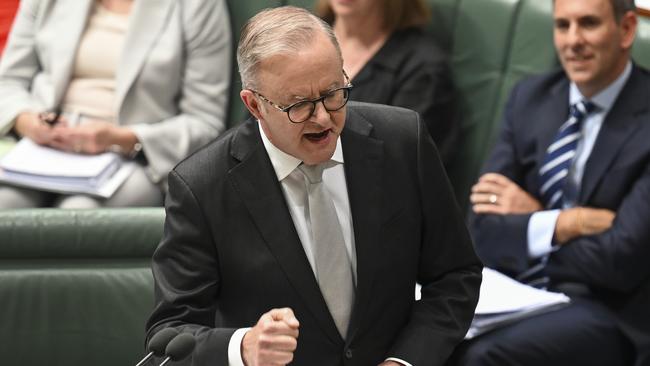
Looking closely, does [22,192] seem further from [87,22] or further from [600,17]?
[600,17]

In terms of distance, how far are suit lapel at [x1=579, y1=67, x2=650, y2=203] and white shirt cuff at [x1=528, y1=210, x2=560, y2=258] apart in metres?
0.10

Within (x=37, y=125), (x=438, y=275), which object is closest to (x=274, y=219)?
(x=438, y=275)

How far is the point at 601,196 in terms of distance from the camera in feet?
9.54

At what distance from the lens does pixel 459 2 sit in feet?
11.5

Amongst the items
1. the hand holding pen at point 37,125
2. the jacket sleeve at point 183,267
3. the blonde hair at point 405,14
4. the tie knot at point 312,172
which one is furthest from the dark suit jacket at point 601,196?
the hand holding pen at point 37,125

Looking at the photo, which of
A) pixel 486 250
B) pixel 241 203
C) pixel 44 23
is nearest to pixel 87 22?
pixel 44 23

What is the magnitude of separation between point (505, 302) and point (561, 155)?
1.57 ft

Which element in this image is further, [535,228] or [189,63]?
[189,63]

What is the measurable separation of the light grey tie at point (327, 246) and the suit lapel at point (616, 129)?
3.57ft

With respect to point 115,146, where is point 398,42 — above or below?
above

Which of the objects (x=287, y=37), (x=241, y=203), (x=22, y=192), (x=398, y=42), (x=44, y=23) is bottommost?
(x=22, y=192)

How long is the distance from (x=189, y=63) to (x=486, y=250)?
1.16m

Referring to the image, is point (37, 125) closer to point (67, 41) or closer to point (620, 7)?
point (67, 41)

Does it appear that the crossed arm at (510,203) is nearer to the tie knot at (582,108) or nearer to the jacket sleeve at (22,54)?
the tie knot at (582,108)
